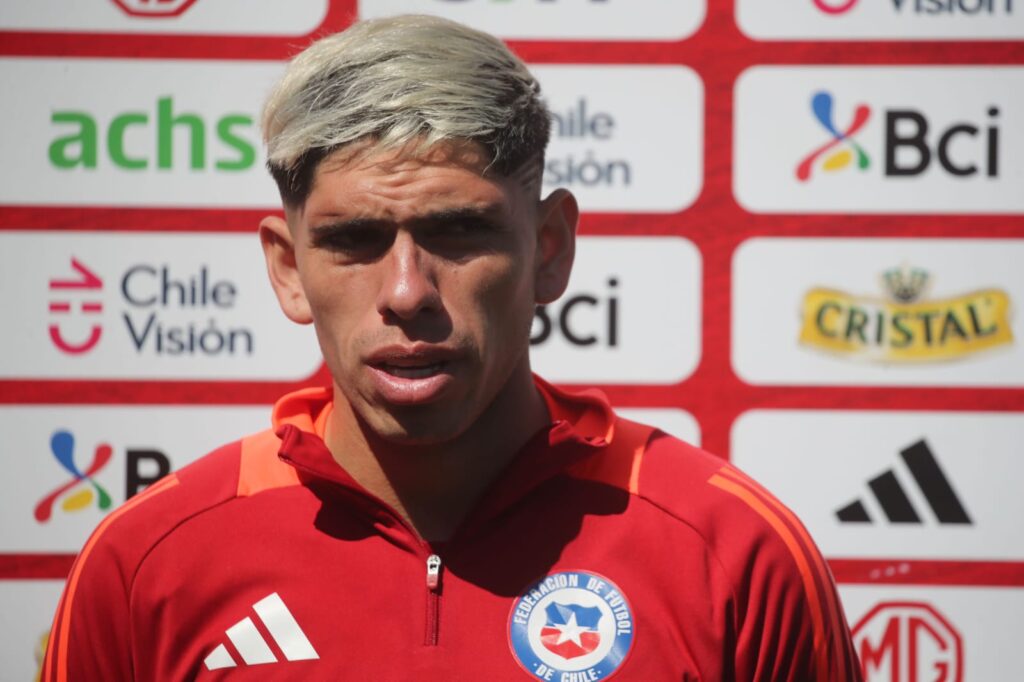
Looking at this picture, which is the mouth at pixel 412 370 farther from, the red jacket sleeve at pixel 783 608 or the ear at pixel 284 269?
the red jacket sleeve at pixel 783 608

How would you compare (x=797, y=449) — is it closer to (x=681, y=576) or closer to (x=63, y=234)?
(x=681, y=576)

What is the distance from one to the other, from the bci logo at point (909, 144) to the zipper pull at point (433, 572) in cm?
96

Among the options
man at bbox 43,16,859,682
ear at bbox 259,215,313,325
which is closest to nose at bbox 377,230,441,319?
man at bbox 43,16,859,682

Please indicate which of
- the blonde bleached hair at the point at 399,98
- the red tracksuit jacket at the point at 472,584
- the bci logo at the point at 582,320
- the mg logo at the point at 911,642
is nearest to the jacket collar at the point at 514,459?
the red tracksuit jacket at the point at 472,584

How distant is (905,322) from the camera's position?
164 centimetres

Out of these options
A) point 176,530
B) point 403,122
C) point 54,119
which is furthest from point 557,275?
point 54,119

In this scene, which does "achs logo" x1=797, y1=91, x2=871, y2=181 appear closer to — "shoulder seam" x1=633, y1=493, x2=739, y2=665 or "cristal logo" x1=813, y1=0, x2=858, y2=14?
"cristal logo" x1=813, y1=0, x2=858, y2=14

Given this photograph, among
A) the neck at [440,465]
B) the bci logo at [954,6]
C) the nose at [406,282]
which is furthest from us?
the bci logo at [954,6]

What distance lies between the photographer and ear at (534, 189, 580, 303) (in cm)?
103

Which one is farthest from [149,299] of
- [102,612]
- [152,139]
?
[102,612]

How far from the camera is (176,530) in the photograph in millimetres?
1005

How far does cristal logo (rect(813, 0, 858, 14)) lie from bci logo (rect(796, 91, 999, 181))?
122 mm

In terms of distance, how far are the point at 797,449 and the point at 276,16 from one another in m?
1.02

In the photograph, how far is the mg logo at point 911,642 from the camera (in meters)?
1.65
